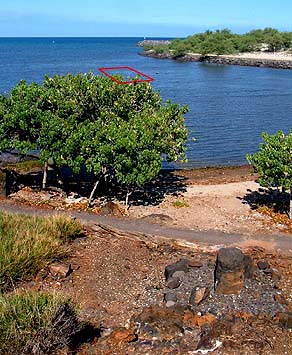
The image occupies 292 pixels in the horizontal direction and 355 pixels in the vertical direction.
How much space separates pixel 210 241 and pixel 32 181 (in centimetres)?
1340

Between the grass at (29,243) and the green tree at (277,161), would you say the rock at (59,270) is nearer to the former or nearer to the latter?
the grass at (29,243)

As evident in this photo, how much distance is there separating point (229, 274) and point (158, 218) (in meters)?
7.73

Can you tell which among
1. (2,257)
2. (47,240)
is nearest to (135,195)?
(47,240)

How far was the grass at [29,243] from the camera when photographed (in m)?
16.9

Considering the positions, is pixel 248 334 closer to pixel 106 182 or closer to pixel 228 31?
pixel 106 182

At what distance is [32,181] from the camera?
3044cm

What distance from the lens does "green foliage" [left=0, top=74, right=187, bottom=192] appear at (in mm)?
23656

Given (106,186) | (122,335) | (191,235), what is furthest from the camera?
(106,186)

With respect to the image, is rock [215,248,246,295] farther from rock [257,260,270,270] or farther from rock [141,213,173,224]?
rock [141,213,173,224]

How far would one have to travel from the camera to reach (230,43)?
141625 millimetres

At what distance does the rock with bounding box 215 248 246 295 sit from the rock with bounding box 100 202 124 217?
8710 millimetres

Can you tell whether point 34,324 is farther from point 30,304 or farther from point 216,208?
point 216,208

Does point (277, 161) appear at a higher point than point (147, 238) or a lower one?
higher

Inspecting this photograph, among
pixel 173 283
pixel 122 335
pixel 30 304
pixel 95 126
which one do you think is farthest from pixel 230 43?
pixel 30 304
